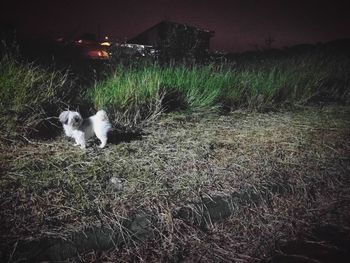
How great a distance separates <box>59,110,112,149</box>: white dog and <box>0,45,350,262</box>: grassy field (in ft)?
0.40

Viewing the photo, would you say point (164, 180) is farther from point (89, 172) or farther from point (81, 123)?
point (81, 123)

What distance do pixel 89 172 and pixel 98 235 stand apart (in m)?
0.72

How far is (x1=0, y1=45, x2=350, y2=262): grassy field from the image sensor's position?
6.55ft

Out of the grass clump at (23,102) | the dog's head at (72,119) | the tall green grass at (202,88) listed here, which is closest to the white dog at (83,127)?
the dog's head at (72,119)

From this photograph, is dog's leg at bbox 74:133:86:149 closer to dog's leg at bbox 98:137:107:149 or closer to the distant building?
dog's leg at bbox 98:137:107:149

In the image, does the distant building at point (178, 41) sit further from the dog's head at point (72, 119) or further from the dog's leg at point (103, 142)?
the dog's head at point (72, 119)

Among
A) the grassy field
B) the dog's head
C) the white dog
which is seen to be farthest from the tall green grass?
the dog's head

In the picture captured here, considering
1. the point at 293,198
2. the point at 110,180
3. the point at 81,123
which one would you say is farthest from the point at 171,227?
the point at 81,123

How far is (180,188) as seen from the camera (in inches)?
95.8

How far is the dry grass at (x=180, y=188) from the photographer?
1.98 m

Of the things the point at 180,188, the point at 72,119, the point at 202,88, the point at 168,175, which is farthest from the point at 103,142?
the point at 202,88

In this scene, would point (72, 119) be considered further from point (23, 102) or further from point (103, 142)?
point (23, 102)

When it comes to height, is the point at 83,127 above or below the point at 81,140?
above

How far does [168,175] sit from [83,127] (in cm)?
100
